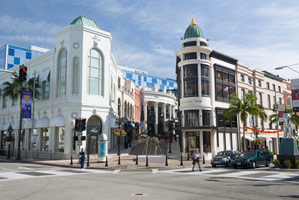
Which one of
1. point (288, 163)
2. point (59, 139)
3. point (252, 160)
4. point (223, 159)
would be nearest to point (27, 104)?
point (59, 139)

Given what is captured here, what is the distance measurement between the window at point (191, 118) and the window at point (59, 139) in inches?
604

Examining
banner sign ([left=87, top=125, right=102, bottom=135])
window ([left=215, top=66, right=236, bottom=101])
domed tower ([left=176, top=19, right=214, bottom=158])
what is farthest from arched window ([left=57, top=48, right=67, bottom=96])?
window ([left=215, top=66, right=236, bottom=101])

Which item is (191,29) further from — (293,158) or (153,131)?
(153,131)

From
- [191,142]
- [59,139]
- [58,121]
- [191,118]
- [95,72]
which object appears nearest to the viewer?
[58,121]

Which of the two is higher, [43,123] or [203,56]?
[203,56]

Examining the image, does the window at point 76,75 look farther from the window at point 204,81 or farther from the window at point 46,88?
the window at point 204,81

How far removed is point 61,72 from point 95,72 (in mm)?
4438

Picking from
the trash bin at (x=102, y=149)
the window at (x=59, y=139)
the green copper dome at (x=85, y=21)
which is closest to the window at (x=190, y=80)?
the trash bin at (x=102, y=149)

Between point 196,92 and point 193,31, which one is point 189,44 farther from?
point 196,92

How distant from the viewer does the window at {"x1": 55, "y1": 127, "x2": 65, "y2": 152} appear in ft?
109

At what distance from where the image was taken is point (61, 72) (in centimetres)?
3500

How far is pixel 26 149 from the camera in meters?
39.3

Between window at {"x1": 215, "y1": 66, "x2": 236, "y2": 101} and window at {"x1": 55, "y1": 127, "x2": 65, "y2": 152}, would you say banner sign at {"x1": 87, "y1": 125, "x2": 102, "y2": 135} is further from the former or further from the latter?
window at {"x1": 215, "y1": 66, "x2": 236, "y2": 101}

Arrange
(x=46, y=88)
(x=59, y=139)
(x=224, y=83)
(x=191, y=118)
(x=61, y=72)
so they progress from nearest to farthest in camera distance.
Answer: (x=191, y=118) < (x=59, y=139) < (x=61, y=72) < (x=224, y=83) < (x=46, y=88)
